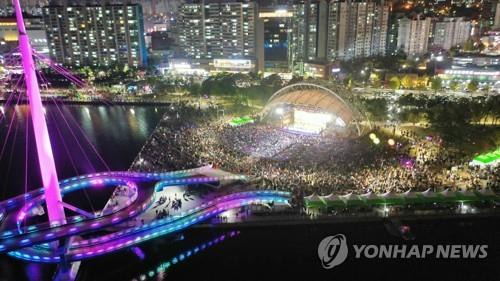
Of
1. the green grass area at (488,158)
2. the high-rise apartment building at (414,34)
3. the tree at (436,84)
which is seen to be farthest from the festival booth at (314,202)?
the high-rise apartment building at (414,34)

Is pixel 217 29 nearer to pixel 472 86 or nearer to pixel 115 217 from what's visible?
pixel 472 86

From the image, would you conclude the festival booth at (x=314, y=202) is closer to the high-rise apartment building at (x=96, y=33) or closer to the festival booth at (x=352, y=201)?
the festival booth at (x=352, y=201)

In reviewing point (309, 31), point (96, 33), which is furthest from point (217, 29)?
point (96, 33)

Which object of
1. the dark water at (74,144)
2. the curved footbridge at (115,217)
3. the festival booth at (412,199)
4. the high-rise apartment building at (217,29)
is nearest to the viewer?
the curved footbridge at (115,217)

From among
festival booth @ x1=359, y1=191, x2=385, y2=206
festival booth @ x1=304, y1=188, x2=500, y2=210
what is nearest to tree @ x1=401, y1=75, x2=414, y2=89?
festival booth @ x1=304, y1=188, x2=500, y2=210

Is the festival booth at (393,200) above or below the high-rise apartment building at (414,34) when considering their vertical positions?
below

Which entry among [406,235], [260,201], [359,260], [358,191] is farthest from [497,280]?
[260,201]
